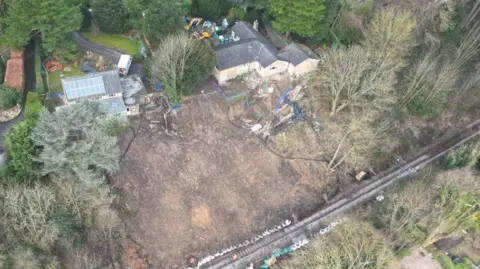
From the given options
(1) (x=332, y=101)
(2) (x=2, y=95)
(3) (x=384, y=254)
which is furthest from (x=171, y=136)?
(3) (x=384, y=254)

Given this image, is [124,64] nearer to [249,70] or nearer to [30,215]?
[249,70]

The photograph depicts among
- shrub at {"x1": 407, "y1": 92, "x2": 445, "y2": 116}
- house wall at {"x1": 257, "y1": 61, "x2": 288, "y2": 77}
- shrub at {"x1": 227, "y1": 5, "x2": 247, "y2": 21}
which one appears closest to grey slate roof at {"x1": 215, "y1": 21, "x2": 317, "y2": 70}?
house wall at {"x1": 257, "y1": 61, "x2": 288, "y2": 77}

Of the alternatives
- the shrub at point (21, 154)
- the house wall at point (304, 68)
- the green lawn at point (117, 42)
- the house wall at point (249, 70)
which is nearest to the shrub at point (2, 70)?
the green lawn at point (117, 42)

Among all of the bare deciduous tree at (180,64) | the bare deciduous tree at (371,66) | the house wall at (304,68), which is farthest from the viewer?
the house wall at (304,68)

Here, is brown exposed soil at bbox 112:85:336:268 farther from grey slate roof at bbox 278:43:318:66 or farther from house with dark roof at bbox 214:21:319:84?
grey slate roof at bbox 278:43:318:66

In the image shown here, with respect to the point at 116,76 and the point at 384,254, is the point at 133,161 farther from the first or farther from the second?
the point at 384,254

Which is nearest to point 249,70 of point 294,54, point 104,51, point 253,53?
point 253,53

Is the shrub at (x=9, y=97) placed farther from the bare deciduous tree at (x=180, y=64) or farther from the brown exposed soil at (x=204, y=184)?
the bare deciduous tree at (x=180, y=64)
